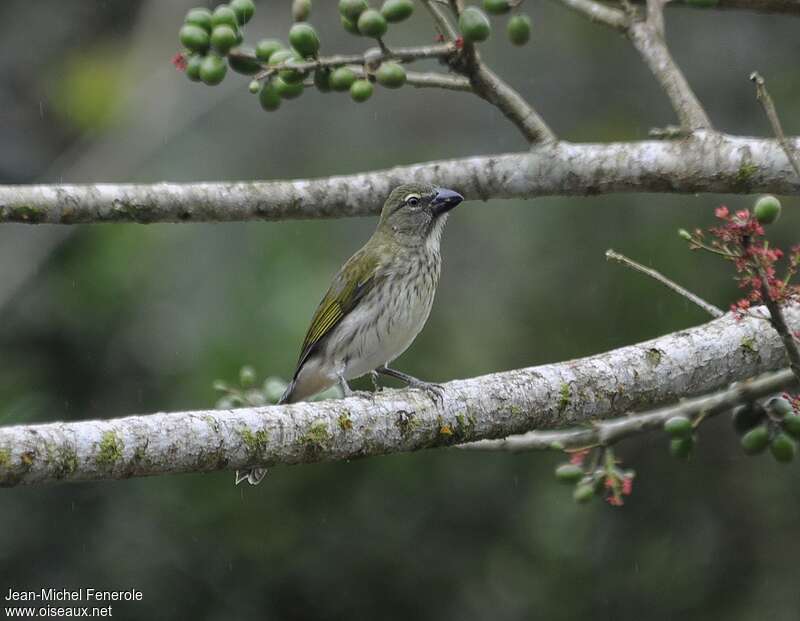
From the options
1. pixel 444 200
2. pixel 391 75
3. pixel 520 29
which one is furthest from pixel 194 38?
pixel 444 200

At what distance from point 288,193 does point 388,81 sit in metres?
0.58

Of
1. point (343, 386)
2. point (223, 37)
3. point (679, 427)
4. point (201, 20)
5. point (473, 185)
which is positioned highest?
point (201, 20)

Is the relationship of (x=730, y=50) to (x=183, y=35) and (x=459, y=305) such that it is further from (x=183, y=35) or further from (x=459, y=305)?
(x=183, y=35)

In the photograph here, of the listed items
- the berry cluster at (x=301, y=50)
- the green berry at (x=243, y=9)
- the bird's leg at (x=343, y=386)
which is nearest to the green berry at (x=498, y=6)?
the berry cluster at (x=301, y=50)

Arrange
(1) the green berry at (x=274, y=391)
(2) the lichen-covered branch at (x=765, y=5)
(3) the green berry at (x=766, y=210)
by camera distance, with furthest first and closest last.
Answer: (1) the green berry at (x=274, y=391) → (2) the lichen-covered branch at (x=765, y=5) → (3) the green berry at (x=766, y=210)

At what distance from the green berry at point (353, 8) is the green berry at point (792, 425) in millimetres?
1790

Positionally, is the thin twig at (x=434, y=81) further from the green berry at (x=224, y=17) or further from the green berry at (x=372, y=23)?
the green berry at (x=224, y=17)

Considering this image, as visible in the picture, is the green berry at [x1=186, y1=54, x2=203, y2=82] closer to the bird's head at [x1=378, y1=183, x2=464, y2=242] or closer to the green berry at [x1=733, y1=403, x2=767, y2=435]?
the bird's head at [x1=378, y1=183, x2=464, y2=242]

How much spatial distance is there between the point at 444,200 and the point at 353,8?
1.20 metres

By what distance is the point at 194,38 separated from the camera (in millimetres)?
3656

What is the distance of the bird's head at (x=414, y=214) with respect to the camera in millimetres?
4672

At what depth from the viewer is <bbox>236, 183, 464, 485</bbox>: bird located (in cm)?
455

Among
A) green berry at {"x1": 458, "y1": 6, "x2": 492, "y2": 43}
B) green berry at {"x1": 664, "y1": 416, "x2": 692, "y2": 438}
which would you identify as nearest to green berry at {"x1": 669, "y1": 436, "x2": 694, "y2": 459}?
green berry at {"x1": 664, "y1": 416, "x2": 692, "y2": 438}

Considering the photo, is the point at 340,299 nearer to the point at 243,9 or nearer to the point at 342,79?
the point at 342,79
